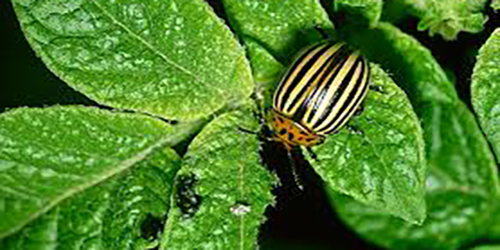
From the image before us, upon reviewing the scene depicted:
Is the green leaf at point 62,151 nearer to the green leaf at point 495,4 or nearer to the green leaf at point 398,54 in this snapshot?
the green leaf at point 398,54

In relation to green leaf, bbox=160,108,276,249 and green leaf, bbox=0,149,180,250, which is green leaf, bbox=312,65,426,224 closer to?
green leaf, bbox=160,108,276,249

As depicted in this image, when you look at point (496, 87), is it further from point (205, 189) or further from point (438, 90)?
point (205, 189)

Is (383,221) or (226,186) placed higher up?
(226,186)

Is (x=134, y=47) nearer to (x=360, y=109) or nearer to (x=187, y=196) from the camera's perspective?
(x=187, y=196)

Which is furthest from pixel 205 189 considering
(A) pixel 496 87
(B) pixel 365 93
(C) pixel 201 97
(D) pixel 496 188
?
(D) pixel 496 188

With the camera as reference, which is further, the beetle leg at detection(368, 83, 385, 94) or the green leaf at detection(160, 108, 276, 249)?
the beetle leg at detection(368, 83, 385, 94)

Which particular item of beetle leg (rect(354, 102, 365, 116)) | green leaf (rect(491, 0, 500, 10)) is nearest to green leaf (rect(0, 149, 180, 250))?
beetle leg (rect(354, 102, 365, 116))

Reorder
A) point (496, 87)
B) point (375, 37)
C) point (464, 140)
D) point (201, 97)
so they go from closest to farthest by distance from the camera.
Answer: point (496, 87), point (201, 97), point (375, 37), point (464, 140)
